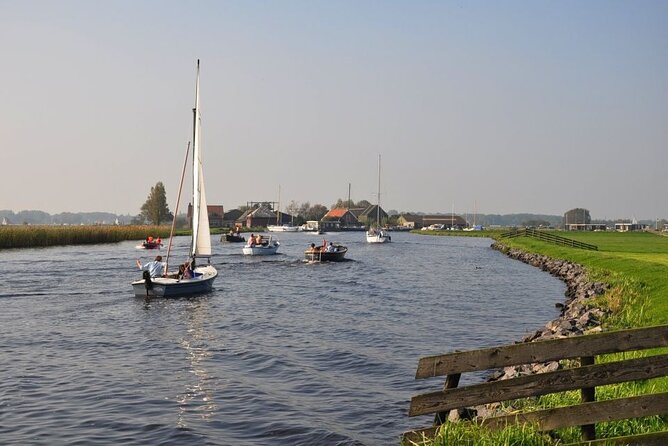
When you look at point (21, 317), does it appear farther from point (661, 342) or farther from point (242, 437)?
point (661, 342)

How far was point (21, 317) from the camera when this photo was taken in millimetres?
29594

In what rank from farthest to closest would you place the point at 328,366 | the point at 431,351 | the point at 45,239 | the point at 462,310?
the point at 45,239, the point at 462,310, the point at 431,351, the point at 328,366

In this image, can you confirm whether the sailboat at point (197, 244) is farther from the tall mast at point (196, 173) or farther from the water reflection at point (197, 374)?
the water reflection at point (197, 374)

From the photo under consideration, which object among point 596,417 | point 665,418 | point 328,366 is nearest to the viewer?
point 596,417

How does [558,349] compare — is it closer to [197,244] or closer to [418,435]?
[418,435]

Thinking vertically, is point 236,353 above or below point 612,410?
below

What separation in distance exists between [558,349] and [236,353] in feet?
50.9

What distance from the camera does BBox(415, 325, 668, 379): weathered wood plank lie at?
8.15 m

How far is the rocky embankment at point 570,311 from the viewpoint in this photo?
16750 millimetres

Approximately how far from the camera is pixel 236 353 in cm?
2220

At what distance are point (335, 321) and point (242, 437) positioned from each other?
52.4 ft

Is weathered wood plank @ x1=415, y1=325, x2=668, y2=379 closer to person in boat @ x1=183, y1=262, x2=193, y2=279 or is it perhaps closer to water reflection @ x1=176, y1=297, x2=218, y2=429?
water reflection @ x1=176, y1=297, x2=218, y2=429

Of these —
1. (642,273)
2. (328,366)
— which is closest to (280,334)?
(328,366)

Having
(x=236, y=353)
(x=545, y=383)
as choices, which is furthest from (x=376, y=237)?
(x=545, y=383)
